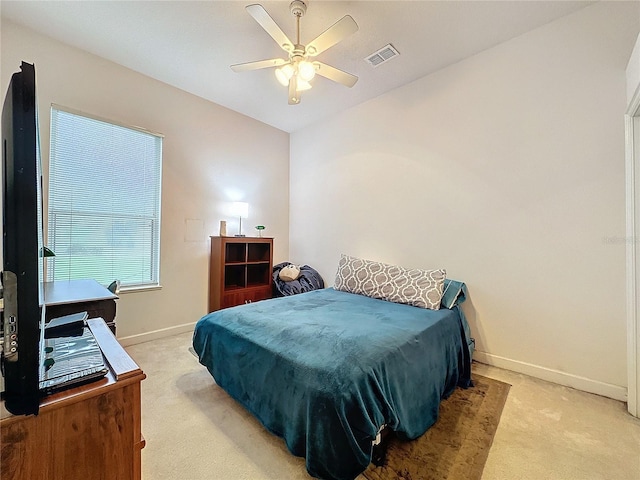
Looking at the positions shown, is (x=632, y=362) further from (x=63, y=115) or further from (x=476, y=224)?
(x=63, y=115)

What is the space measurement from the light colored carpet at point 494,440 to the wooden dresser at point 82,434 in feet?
2.44

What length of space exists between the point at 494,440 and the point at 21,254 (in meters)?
2.33

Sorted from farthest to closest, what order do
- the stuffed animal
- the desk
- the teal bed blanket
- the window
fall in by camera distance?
the stuffed animal < the window < the desk < the teal bed blanket

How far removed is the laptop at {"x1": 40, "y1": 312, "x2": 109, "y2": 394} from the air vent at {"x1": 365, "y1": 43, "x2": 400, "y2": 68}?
3154 mm

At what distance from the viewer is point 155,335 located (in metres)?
3.14

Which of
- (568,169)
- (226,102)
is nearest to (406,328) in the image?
(568,169)

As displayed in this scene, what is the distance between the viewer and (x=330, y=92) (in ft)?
11.2

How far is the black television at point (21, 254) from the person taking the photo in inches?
24.9

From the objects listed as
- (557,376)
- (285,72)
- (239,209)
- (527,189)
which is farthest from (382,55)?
(557,376)

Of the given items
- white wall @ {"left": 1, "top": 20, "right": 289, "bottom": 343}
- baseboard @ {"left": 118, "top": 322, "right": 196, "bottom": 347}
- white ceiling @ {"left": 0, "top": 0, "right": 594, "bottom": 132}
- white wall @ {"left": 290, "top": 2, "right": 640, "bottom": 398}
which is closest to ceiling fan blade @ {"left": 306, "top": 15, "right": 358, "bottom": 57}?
white ceiling @ {"left": 0, "top": 0, "right": 594, "bottom": 132}

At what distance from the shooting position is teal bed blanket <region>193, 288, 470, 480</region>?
1.24 meters

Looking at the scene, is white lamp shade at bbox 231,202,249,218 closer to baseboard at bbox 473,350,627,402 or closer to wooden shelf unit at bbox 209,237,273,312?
wooden shelf unit at bbox 209,237,273,312

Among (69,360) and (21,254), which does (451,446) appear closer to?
(69,360)

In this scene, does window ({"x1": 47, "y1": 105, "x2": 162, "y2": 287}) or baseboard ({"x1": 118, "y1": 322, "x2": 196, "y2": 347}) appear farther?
baseboard ({"x1": 118, "y1": 322, "x2": 196, "y2": 347})
